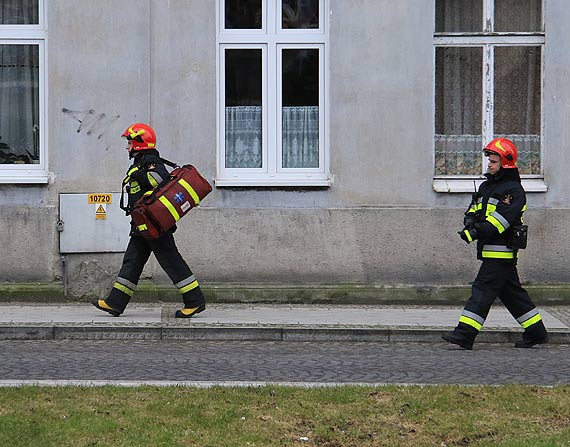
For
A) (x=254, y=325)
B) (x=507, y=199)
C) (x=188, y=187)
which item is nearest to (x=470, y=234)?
(x=507, y=199)

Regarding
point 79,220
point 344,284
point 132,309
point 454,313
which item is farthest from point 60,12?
point 454,313

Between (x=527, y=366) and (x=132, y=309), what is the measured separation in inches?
187

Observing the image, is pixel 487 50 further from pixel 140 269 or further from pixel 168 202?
pixel 140 269

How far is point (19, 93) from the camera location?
14406 millimetres

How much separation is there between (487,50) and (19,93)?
5.49 m

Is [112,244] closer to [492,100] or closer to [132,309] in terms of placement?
[132,309]

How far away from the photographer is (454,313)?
43.3ft

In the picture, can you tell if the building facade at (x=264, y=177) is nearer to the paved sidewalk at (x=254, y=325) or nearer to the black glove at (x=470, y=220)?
the paved sidewalk at (x=254, y=325)

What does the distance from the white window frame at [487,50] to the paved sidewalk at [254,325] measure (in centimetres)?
172

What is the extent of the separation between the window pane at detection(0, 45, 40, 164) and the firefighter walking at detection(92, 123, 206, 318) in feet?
8.42

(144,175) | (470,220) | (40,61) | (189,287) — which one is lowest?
(189,287)

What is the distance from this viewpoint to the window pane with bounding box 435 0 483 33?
14273 mm

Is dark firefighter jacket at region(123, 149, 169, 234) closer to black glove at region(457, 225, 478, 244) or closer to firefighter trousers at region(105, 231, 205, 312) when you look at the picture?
firefighter trousers at region(105, 231, 205, 312)

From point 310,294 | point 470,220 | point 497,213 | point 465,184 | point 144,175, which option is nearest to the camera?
point 497,213
